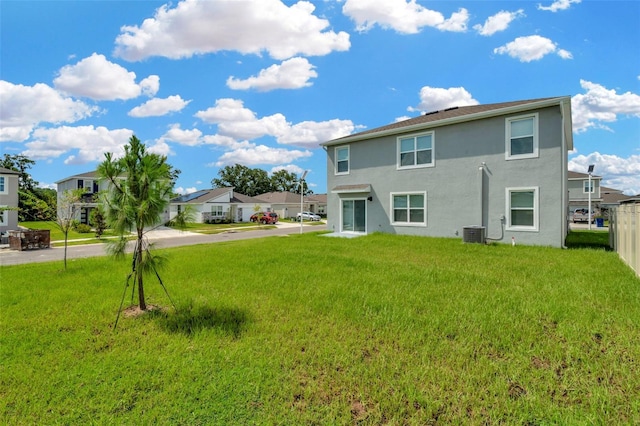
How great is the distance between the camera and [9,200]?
19906mm

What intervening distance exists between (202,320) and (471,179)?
1205 cm

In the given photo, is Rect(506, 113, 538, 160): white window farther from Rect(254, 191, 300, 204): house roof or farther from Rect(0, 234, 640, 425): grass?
Rect(254, 191, 300, 204): house roof

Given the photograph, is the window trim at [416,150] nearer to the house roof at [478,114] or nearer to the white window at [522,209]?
the house roof at [478,114]

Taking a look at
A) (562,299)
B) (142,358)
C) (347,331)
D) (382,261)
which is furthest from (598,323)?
(142,358)

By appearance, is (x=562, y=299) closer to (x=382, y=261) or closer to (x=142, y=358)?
(x=382, y=261)

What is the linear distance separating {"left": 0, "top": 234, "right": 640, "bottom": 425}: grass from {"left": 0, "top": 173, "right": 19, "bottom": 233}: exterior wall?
17966 millimetres

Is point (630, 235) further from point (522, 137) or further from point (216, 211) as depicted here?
point (216, 211)

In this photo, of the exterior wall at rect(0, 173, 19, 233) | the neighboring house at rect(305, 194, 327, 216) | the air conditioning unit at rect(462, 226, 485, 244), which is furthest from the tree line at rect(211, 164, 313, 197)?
the air conditioning unit at rect(462, 226, 485, 244)

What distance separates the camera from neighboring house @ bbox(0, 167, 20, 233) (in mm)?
19609

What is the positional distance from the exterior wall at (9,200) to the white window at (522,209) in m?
27.5

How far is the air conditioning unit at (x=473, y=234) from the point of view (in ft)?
39.8

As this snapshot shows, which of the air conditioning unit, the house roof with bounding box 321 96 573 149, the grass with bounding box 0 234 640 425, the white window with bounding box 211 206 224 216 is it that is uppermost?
the house roof with bounding box 321 96 573 149

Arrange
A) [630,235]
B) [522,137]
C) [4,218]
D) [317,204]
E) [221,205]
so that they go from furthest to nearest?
[317,204] → [221,205] → [4,218] → [522,137] → [630,235]

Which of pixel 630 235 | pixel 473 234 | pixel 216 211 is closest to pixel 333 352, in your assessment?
pixel 630 235
